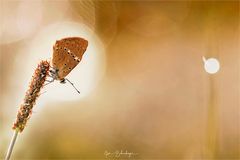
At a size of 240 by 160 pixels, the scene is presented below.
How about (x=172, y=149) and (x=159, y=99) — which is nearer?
(x=172, y=149)

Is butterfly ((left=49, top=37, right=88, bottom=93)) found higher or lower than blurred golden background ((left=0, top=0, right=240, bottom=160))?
lower

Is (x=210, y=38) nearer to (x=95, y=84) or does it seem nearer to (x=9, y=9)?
(x=95, y=84)

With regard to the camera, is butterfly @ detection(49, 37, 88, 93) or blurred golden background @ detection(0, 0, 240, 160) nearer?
butterfly @ detection(49, 37, 88, 93)

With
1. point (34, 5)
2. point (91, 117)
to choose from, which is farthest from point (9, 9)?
point (91, 117)

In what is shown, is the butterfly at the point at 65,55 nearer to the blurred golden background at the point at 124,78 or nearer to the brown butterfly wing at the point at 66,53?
the brown butterfly wing at the point at 66,53

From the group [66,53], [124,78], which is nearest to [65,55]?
[66,53]

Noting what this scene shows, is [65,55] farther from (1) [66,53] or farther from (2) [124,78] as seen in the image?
(2) [124,78]

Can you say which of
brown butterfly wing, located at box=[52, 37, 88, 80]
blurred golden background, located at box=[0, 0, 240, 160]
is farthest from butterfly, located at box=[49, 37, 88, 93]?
blurred golden background, located at box=[0, 0, 240, 160]

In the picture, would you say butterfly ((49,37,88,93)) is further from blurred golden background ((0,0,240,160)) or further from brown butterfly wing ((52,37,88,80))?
blurred golden background ((0,0,240,160))
